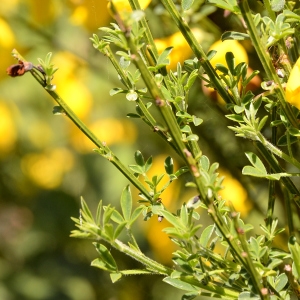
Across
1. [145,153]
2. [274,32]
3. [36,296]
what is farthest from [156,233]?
[274,32]

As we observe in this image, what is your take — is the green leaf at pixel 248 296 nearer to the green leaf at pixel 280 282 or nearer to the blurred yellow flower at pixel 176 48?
the green leaf at pixel 280 282

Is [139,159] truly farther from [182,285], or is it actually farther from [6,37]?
[6,37]

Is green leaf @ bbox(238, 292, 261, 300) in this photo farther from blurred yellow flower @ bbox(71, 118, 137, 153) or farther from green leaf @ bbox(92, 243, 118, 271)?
blurred yellow flower @ bbox(71, 118, 137, 153)

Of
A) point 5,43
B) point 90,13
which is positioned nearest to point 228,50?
point 90,13

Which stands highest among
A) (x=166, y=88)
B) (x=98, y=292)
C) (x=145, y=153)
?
(x=166, y=88)

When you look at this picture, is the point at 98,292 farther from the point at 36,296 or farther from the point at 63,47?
the point at 63,47

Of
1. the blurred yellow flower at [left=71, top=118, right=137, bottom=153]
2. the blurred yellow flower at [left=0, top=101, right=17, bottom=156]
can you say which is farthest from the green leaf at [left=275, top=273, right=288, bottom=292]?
the blurred yellow flower at [left=0, top=101, right=17, bottom=156]

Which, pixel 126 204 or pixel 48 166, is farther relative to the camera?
pixel 48 166
